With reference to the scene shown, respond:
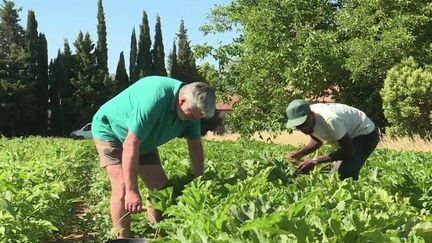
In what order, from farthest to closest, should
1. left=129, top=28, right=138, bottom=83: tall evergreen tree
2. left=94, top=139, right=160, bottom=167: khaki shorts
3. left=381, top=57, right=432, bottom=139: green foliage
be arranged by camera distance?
left=129, top=28, right=138, bottom=83: tall evergreen tree, left=381, top=57, right=432, bottom=139: green foliage, left=94, top=139, right=160, bottom=167: khaki shorts

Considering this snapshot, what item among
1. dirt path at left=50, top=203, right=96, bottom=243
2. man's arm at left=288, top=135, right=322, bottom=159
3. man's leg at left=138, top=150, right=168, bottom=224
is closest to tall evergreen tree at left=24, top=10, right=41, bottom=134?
dirt path at left=50, top=203, right=96, bottom=243

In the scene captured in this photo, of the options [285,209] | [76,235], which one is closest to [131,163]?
[285,209]

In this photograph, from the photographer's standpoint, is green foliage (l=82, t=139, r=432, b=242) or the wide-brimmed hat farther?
the wide-brimmed hat

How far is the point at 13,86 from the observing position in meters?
39.5

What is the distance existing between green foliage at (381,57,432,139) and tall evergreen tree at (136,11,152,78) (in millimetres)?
33474

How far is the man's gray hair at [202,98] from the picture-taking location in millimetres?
4086

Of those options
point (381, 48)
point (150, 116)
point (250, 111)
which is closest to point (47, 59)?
point (250, 111)

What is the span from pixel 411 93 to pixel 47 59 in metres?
32.6

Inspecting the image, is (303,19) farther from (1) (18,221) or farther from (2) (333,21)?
(1) (18,221)

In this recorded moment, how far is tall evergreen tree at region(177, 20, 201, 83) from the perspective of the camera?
58469mm

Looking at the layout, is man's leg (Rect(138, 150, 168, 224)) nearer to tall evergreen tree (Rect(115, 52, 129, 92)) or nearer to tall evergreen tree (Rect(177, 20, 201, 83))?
tall evergreen tree (Rect(115, 52, 129, 92))

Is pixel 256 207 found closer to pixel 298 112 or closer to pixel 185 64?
pixel 298 112

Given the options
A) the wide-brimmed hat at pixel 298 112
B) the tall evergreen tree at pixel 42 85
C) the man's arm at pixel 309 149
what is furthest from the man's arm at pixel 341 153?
the tall evergreen tree at pixel 42 85

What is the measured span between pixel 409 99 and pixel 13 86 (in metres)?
28.5
